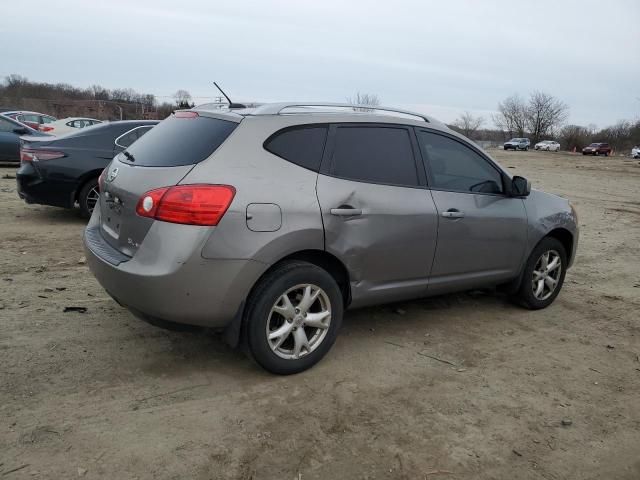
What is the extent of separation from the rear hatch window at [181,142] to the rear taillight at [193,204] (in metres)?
0.24

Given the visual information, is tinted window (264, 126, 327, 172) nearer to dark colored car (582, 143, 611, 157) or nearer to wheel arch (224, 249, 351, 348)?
wheel arch (224, 249, 351, 348)

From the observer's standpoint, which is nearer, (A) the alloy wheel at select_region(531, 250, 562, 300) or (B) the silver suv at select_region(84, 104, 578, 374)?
(B) the silver suv at select_region(84, 104, 578, 374)

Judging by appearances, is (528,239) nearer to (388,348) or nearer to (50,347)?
(388,348)

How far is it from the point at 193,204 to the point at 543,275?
347 centimetres

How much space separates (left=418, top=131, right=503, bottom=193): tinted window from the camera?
422 centimetres

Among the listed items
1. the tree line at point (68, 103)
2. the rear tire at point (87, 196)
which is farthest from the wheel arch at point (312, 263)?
the tree line at point (68, 103)

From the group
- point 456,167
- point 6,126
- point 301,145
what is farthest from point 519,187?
point 6,126

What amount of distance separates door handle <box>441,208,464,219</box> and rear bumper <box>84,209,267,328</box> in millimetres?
1604

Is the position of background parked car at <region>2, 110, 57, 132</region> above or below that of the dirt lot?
above

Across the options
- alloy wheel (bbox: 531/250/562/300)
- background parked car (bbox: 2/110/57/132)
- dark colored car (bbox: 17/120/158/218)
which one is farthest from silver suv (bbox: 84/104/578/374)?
background parked car (bbox: 2/110/57/132)

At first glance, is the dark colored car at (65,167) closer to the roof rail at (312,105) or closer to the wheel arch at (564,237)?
the roof rail at (312,105)

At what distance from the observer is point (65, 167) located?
741 cm

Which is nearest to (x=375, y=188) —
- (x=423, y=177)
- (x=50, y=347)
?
(x=423, y=177)

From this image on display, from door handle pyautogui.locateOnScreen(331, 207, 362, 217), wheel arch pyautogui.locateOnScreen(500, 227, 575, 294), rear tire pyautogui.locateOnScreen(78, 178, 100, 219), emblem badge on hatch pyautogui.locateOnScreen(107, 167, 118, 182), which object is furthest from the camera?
rear tire pyautogui.locateOnScreen(78, 178, 100, 219)
